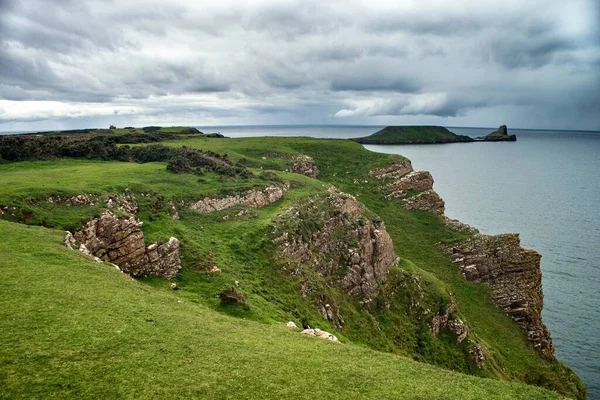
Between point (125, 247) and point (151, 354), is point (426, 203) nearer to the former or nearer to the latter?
point (125, 247)

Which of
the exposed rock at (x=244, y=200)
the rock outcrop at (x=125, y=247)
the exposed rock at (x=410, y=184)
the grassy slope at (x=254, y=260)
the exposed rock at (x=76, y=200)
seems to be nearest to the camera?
the rock outcrop at (x=125, y=247)

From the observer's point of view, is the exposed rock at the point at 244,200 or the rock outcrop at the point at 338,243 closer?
the rock outcrop at the point at 338,243

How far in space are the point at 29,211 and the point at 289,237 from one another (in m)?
26.5

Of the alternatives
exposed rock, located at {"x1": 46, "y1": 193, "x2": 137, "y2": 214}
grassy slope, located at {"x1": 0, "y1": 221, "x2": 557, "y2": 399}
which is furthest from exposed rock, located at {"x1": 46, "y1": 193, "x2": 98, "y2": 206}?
grassy slope, located at {"x1": 0, "y1": 221, "x2": 557, "y2": 399}

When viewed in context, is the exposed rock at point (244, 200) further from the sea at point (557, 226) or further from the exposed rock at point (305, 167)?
the sea at point (557, 226)

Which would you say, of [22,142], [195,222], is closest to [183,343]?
[195,222]

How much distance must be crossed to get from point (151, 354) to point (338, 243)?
37333 mm

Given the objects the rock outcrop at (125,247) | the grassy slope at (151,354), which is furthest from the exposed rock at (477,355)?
the rock outcrop at (125,247)

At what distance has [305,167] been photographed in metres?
99.2

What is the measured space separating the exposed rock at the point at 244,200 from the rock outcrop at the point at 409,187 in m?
42.9

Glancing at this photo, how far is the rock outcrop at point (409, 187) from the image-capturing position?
94875mm

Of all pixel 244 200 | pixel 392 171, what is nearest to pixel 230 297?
pixel 244 200

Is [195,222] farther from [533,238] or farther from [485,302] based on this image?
[533,238]

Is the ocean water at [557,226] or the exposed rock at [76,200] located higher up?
the exposed rock at [76,200]
